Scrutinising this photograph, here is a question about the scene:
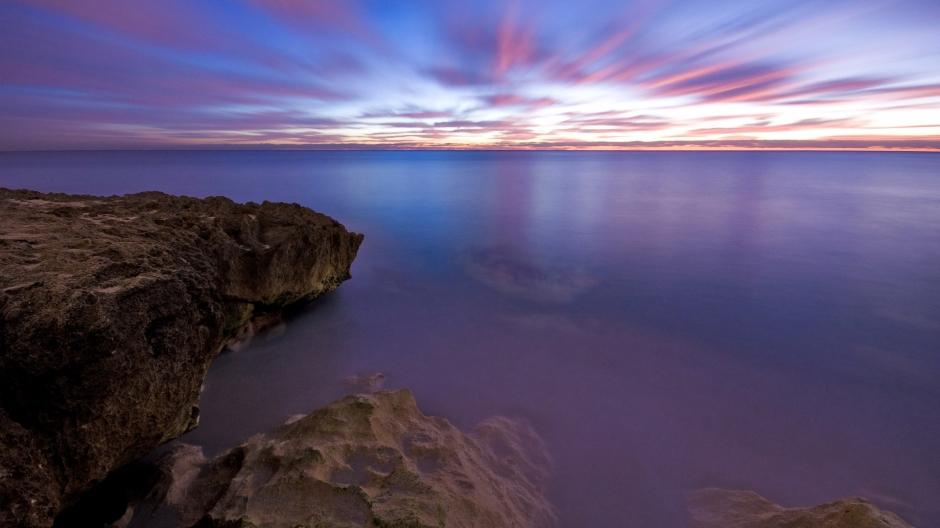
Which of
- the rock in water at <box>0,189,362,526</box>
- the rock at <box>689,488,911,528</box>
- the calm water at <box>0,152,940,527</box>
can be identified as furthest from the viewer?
the calm water at <box>0,152,940,527</box>

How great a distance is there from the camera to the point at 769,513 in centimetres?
415

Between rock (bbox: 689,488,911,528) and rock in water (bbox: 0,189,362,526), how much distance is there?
17.6 feet

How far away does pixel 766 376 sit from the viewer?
706 cm

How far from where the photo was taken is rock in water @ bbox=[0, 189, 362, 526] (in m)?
2.90

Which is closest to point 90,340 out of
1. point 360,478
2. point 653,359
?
point 360,478

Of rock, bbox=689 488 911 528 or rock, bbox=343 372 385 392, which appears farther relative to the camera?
rock, bbox=343 372 385 392

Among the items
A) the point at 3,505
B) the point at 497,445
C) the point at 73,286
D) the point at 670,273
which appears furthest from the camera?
the point at 670,273

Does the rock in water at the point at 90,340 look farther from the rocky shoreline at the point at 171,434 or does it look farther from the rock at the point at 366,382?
the rock at the point at 366,382

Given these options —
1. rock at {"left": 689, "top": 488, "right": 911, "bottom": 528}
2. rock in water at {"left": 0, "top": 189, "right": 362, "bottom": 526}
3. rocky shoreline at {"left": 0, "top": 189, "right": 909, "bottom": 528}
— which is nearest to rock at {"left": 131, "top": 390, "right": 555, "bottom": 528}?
rocky shoreline at {"left": 0, "top": 189, "right": 909, "bottom": 528}

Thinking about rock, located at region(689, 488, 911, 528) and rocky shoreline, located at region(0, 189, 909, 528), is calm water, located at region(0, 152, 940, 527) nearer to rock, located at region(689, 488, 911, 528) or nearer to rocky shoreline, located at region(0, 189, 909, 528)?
rock, located at region(689, 488, 911, 528)

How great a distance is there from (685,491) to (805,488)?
4.55ft

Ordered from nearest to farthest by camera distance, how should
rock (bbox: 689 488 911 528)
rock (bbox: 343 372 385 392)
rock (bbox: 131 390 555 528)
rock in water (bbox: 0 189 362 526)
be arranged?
rock in water (bbox: 0 189 362 526) < rock (bbox: 131 390 555 528) < rock (bbox: 689 488 911 528) < rock (bbox: 343 372 385 392)

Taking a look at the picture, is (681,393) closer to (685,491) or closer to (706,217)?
(685,491)

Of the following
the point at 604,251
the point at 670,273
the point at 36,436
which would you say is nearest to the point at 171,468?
the point at 36,436
